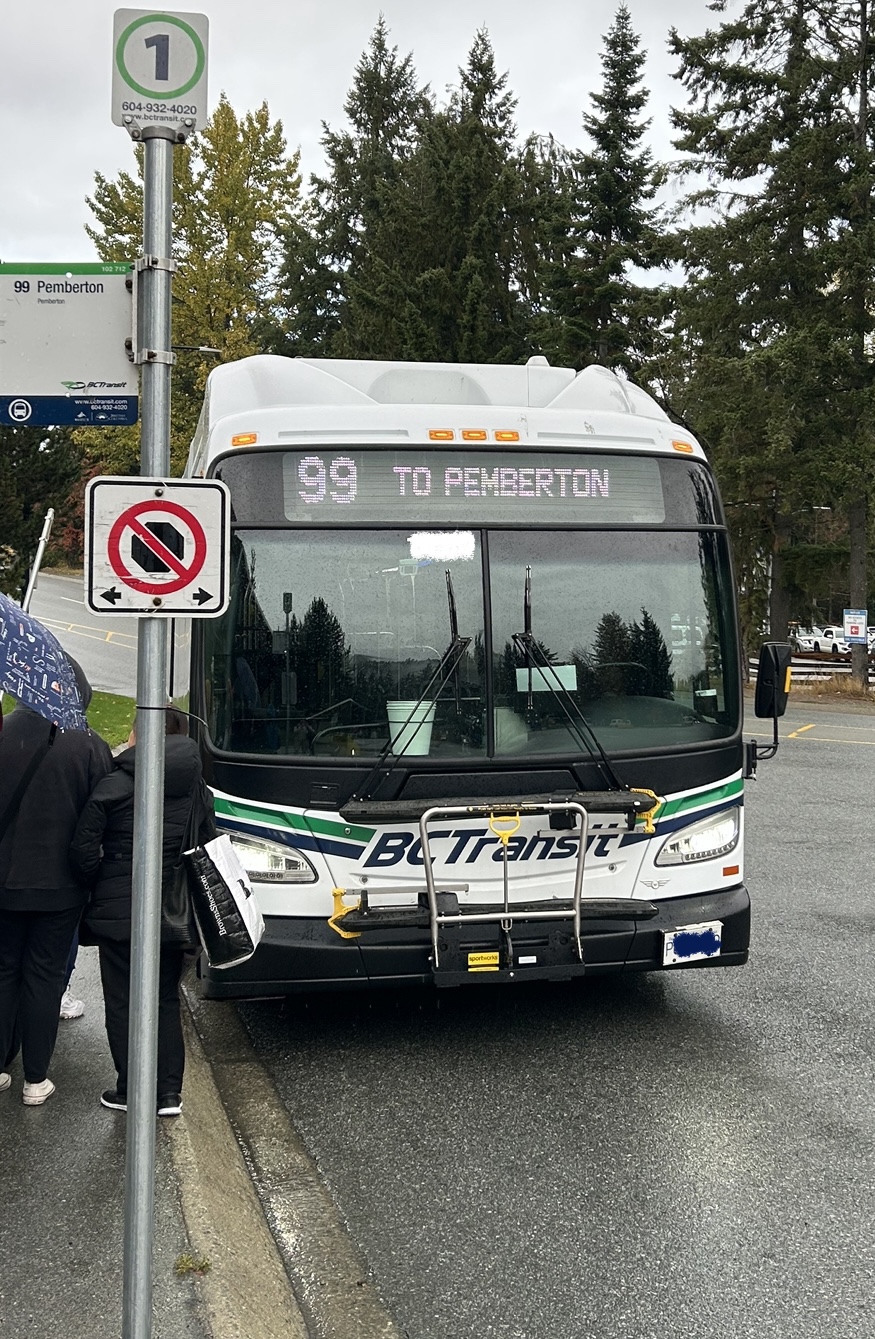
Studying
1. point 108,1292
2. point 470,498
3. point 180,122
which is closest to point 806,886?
point 470,498

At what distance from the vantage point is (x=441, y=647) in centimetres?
550

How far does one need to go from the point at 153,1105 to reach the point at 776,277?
3012 centimetres

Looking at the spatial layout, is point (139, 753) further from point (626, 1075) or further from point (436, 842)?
point (626, 1075)

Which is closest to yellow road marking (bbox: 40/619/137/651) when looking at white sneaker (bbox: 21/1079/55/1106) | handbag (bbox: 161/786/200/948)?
white sneaker (bbox: 21/1079/55/1106)

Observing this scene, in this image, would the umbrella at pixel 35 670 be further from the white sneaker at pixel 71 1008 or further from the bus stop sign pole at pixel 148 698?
the white sneaker at pixel 71 1008

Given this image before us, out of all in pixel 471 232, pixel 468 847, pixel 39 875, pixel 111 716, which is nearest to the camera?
pixel 39 875

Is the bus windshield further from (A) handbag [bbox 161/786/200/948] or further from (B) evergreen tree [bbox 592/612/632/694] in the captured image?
(A) handbag [bbox 161/786/200/948]

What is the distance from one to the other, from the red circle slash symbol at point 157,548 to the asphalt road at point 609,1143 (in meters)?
2.14

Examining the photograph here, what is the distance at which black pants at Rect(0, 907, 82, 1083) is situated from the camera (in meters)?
4.88

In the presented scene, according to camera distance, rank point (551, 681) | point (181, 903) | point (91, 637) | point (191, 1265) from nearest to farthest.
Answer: point (191, 1265) → point (181, 903) → point (551, 681) → point (91, 637)

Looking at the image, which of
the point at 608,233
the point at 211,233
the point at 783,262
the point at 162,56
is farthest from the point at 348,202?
the point at 162,56

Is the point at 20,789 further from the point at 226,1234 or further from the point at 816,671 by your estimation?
the point at 816,671

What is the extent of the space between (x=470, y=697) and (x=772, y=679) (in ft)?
5.85

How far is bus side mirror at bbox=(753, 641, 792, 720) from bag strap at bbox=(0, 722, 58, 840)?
3438 millimetres
